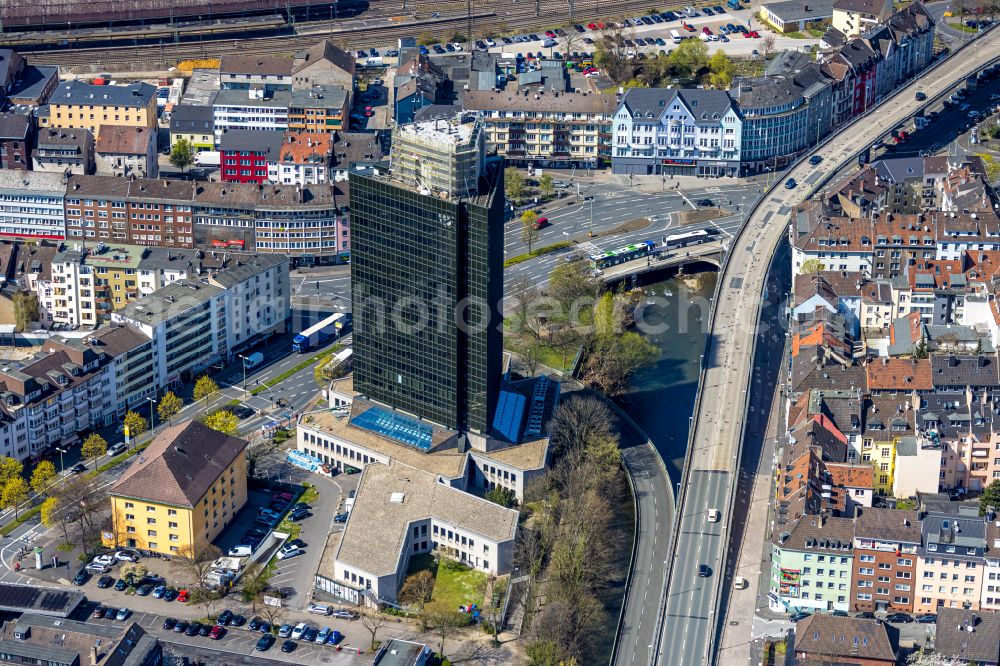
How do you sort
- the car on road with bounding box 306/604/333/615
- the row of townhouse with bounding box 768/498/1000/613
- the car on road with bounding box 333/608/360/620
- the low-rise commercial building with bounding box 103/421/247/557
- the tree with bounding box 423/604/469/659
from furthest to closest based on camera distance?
the low-rise commercial building with bounding box 103/421/247/557 → the car on road with bounding box 306/604/333/615 → the car on road with bounding box 333/608/360/620 → the row of townhouse with bounding box 768/498/1000/613 → the tree with bounding box 423/604/469/659

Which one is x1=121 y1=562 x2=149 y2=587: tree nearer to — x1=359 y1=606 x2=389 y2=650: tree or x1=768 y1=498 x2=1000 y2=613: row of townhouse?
x1=359 y1=606 x2=389 y2=650: tree

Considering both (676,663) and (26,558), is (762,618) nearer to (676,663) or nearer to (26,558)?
(676,663)

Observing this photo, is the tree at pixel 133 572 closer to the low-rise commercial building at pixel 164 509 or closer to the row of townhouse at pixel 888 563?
the low-rise commercial building at pixel 164 509

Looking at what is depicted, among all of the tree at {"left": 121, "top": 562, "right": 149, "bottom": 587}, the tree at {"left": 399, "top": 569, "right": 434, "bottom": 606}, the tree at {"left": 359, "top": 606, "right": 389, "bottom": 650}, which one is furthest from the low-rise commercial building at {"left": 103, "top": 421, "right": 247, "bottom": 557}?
the tree at {"left": 399, "top": 569, "right": 434, "bottom": 606}

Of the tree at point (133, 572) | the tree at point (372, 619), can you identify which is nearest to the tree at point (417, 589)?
the tree at point (372, 619)

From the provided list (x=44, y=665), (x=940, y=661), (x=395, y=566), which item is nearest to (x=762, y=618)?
(x=940, y=661)

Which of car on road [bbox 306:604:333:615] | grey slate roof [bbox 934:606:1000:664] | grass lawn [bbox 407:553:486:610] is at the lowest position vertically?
car on road [bbox 306:604:333:615]
